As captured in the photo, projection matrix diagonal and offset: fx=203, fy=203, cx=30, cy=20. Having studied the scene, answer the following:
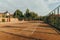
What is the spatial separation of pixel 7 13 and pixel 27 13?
34.3 metres

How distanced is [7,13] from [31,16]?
34.7 m

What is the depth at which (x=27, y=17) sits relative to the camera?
13388cm

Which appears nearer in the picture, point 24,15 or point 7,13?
point 7,13

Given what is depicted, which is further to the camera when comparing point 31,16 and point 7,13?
point 31,16

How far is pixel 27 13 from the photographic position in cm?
13838

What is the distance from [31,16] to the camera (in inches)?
5428

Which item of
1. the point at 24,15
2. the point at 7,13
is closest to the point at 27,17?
the point at 24,15

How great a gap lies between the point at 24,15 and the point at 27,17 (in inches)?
135

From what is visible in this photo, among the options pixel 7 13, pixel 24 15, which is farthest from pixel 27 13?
pixel 7 13

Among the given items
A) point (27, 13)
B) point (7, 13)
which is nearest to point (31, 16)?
point (27, 13)

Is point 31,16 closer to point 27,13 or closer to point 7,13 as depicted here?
point 27,13

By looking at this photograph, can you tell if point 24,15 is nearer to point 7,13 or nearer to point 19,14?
point 19,14

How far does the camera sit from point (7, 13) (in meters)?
106

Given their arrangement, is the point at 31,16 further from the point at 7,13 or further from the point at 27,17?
the point at 7,13
